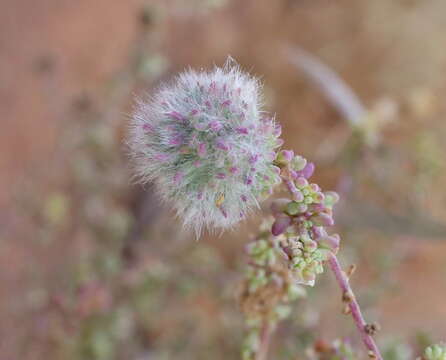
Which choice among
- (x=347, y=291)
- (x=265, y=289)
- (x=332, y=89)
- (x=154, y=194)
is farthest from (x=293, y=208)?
(x=332, y=89)

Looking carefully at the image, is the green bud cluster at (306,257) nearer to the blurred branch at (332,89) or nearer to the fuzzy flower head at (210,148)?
the fuzzy flower head at (210,148)

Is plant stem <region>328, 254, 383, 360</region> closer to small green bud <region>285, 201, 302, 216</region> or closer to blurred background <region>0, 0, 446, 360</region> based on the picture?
small green bud <region>285, 201, 302, 216</region>

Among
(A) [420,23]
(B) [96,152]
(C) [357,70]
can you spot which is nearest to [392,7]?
(A) [420,23]

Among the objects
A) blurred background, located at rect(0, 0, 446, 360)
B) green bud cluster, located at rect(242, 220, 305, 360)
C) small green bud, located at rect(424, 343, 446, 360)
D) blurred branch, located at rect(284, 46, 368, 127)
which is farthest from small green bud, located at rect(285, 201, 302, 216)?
blurred branch, located at rect(284, 46, 368, 127)

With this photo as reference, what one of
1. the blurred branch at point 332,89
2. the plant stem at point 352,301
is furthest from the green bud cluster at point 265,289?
the blurred branch at point 332,89

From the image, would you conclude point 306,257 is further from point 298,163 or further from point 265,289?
point 265,289

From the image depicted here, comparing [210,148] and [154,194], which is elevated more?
[154,194]
